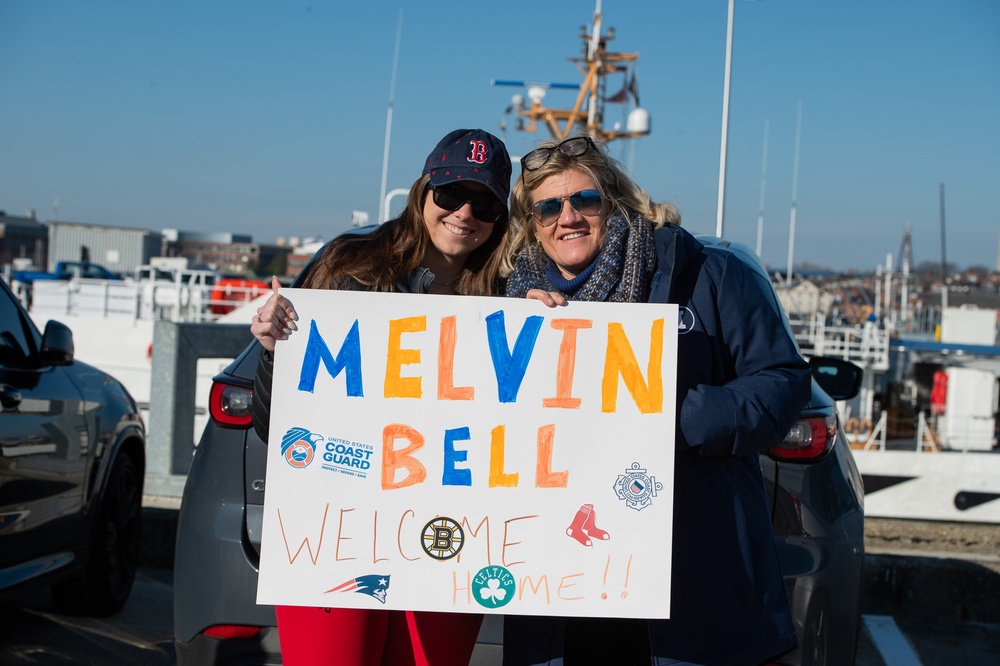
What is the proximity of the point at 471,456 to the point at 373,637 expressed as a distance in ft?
1.67

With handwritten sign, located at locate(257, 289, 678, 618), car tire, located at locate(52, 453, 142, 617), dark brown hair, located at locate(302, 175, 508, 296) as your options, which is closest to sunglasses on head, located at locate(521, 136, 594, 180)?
dark brown hair, located at locate(302, 175, 508, 296)

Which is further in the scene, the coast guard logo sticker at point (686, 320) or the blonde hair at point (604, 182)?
the blonde hair at point (604, 182)

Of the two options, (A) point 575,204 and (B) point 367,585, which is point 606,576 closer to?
(B) point 367,585

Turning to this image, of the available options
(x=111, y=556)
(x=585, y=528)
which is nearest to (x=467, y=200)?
(x=585, y=528)

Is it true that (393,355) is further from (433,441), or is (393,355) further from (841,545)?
(841,545)

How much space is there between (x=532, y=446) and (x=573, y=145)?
2.49 ft

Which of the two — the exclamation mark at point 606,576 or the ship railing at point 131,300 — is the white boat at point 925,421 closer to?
the exclamation mark at point 606,576

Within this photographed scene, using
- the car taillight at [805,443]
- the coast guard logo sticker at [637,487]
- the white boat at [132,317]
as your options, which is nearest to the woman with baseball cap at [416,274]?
the coast guard logo sticker at [637,487]

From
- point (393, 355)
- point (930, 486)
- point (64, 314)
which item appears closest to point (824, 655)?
point (393, 355)

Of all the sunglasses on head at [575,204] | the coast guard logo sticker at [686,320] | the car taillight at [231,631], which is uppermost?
the sunglasses on head at [575,204]

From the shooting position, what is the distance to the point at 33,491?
4.11 m

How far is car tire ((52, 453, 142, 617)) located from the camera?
15.7 ft

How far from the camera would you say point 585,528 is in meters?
2.33

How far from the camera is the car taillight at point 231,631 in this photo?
9.38 feet
